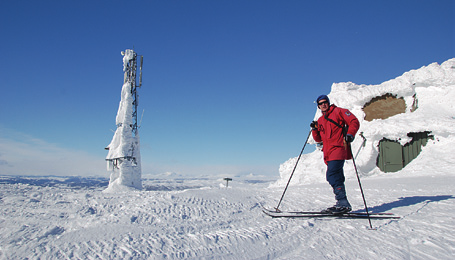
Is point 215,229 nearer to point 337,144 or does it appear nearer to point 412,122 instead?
point 337,144

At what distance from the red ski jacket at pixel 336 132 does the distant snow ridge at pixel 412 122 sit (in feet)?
35.5

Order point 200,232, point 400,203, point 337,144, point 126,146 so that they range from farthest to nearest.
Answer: point 126,146 → point 400,203 → point 337,144 → point 200,232

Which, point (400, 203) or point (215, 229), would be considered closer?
point (215, 229)

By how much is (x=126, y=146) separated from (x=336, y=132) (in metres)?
12.6

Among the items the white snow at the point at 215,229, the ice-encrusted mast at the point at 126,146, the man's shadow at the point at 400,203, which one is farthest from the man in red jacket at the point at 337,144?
the ice-encrusted mast at the point at 126,146

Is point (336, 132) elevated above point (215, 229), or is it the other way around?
point (336, 132)

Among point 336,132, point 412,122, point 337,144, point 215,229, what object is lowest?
point 215,229

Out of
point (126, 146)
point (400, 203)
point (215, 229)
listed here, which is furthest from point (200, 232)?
point (126, 146)

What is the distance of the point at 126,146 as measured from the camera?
14.2 metres

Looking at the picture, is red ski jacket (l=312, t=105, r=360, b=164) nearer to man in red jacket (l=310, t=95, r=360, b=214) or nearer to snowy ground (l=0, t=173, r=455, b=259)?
man in red jacket (l=310, t=95, r=360, b=214)

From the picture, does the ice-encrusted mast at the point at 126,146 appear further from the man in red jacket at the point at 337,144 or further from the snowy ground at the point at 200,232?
the man in red jacket at the point at 337,144

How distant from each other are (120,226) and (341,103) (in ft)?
66.9

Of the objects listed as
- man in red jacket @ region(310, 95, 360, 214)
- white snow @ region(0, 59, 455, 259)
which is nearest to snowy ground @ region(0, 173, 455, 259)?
white snow @ region(0, 59, 455, 259)

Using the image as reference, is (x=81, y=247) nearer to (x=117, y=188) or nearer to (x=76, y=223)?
(x=76, y=223)
